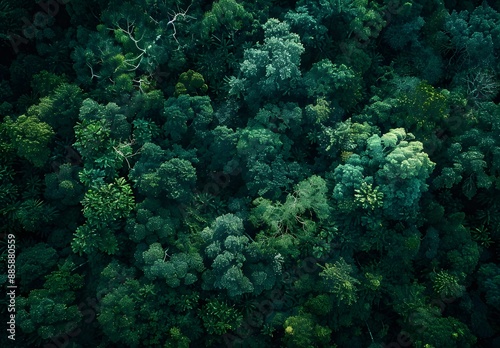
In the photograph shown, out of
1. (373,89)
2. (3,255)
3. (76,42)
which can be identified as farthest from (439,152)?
(3,255)

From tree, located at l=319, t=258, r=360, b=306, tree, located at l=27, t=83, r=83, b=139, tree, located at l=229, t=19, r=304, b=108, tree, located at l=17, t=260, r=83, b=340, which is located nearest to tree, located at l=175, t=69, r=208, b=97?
tree, located at l=229, t=19, r=304, b=108

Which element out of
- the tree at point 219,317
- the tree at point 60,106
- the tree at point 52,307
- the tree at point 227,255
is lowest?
the tree at point 52,307

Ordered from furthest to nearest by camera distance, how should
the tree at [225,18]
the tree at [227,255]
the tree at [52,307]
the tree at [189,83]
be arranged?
1. the tree at [189,83]
2. the tree at [225,18]
3. the tree at [227,255]
4. the tree at [52,307]

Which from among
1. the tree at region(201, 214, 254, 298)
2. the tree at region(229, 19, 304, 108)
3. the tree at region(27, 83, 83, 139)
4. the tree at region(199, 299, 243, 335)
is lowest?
the tree at region(199, 299, 243, 335)

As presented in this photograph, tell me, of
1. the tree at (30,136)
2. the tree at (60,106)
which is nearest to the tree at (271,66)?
the tree at (60,106)

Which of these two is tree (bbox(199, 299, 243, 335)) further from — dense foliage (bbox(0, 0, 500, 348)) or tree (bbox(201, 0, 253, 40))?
tree (bbox(201, 0, 253, 40))

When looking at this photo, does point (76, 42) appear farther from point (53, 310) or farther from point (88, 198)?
point (53, 310)

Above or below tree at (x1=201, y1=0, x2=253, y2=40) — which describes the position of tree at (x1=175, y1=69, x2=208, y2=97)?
below

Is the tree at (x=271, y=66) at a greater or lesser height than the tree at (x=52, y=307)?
greater

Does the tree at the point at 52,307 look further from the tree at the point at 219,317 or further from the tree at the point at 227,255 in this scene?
the tree at the point at 227,255
